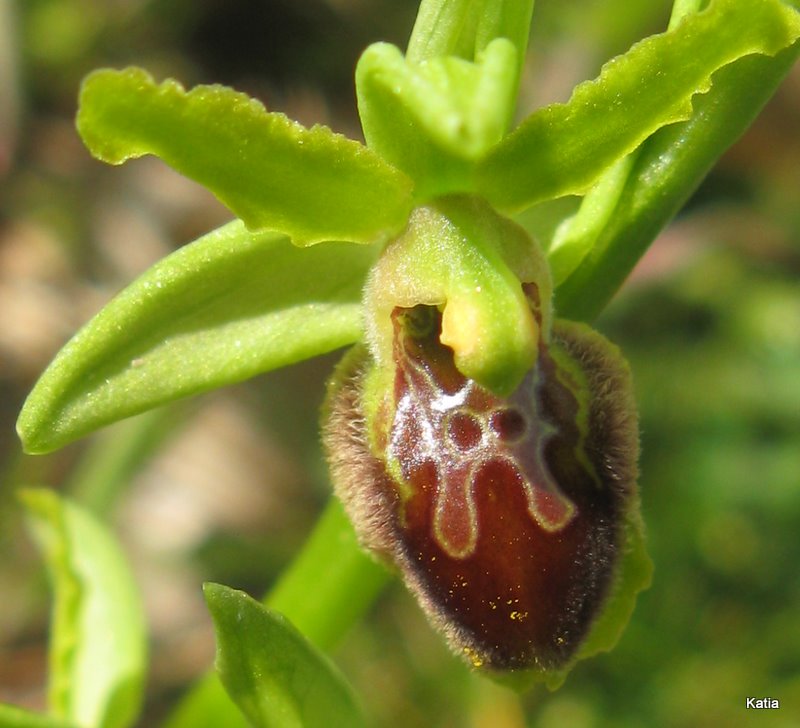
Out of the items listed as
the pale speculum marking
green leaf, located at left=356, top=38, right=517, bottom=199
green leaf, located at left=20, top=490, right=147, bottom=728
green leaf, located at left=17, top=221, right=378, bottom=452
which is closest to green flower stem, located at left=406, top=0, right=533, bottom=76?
green leaf, located at left=356, top=38, right=517, bottom=199

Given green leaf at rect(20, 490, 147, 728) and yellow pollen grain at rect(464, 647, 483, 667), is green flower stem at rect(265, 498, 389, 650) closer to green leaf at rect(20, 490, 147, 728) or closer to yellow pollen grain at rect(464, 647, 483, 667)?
yellow pollen grain at rect(464, 647, 483, 667)

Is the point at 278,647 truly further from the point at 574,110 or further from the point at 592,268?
the point at 574,110

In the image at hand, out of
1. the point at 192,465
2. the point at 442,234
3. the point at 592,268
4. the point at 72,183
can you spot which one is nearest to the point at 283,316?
the point at 442,234

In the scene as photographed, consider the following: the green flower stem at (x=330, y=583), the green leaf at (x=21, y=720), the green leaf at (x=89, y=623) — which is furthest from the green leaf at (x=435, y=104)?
the green leaf at (x=89, y=623)

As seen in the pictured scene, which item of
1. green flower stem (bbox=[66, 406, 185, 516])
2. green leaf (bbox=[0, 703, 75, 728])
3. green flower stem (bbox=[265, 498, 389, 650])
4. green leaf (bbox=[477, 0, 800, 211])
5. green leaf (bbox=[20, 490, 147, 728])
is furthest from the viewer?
green flower stem (bbox=[66, 406, 185, 516])

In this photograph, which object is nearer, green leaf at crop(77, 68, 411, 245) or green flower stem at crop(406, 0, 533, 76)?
green leaf at crop(77, 68, 411, 245)

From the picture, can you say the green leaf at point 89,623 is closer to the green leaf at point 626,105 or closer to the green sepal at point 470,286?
the green sepal at point 470,286
